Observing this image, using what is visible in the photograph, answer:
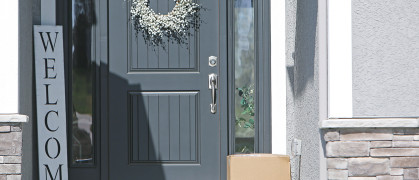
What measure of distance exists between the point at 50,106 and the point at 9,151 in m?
0.57

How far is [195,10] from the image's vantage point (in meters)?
4.30

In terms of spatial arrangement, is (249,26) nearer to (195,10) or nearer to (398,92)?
(195,10)

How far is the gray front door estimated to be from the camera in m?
4.26

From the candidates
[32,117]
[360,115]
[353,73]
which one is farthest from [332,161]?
[32,117]

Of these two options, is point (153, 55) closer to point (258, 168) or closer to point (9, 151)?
point (258, 168)

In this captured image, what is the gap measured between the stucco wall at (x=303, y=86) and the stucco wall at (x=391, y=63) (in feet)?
1.04

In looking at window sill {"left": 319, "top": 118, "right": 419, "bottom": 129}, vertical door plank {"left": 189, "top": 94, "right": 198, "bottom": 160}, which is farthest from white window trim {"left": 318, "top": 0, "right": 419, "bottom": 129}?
vertical door plank {"left": 189, "top": 94, "right": 198, "bottom": 160}

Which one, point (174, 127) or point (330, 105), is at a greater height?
point (330, 105)

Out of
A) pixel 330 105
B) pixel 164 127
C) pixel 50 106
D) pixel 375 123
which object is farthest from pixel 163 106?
pixel 375 123

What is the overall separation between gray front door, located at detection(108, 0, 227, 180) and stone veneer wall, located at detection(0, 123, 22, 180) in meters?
0.93

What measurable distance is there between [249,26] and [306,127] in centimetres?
100

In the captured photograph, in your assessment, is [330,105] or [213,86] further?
[213,86]

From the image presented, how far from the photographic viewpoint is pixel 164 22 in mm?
4277

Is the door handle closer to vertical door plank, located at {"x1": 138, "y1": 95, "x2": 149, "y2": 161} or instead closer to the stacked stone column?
vertical door plank, located at {"x1": 138, "y1": 95, "x2": 149, "y2": 161}
